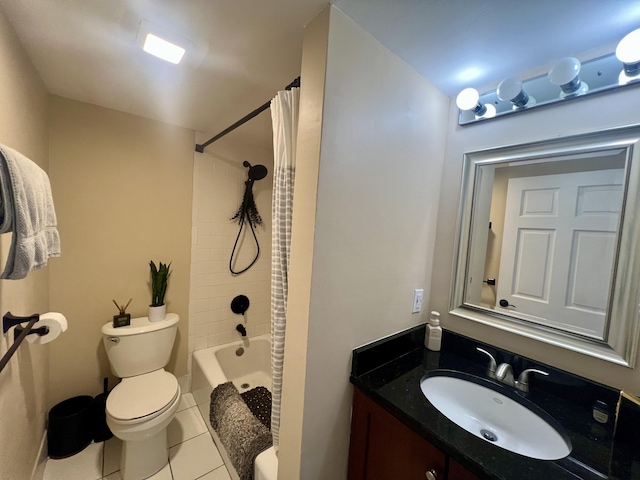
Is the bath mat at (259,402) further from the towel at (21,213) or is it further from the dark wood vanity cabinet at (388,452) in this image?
the towel at (21,213)

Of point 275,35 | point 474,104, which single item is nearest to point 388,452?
point 474,104

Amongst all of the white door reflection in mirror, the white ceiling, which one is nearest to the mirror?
the white door reflection in mirror

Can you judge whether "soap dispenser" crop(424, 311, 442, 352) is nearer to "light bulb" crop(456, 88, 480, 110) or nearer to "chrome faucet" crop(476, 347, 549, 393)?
"chrome faucet" crop(476, 347, 549, 393)

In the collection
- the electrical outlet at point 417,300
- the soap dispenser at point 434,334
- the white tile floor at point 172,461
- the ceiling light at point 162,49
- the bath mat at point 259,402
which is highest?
the ceiling light at point 162,49

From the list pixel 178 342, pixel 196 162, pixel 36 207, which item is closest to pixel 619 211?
pixel 36 207

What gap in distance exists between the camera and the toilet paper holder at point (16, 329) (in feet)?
2.87

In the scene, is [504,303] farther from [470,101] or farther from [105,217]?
[105,217]

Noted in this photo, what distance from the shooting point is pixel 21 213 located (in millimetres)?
706

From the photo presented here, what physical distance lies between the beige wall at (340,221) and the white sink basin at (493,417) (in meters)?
0.31

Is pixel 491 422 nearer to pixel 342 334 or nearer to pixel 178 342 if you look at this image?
pixel 342 334

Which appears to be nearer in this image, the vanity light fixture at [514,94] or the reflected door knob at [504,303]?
the vanity light fixture at [514,94]

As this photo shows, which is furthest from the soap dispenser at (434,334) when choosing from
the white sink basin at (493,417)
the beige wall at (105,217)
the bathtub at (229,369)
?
the beige wall at (105,217)

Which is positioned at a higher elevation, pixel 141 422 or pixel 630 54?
pixel 630 54

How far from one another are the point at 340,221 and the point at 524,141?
0.93m
